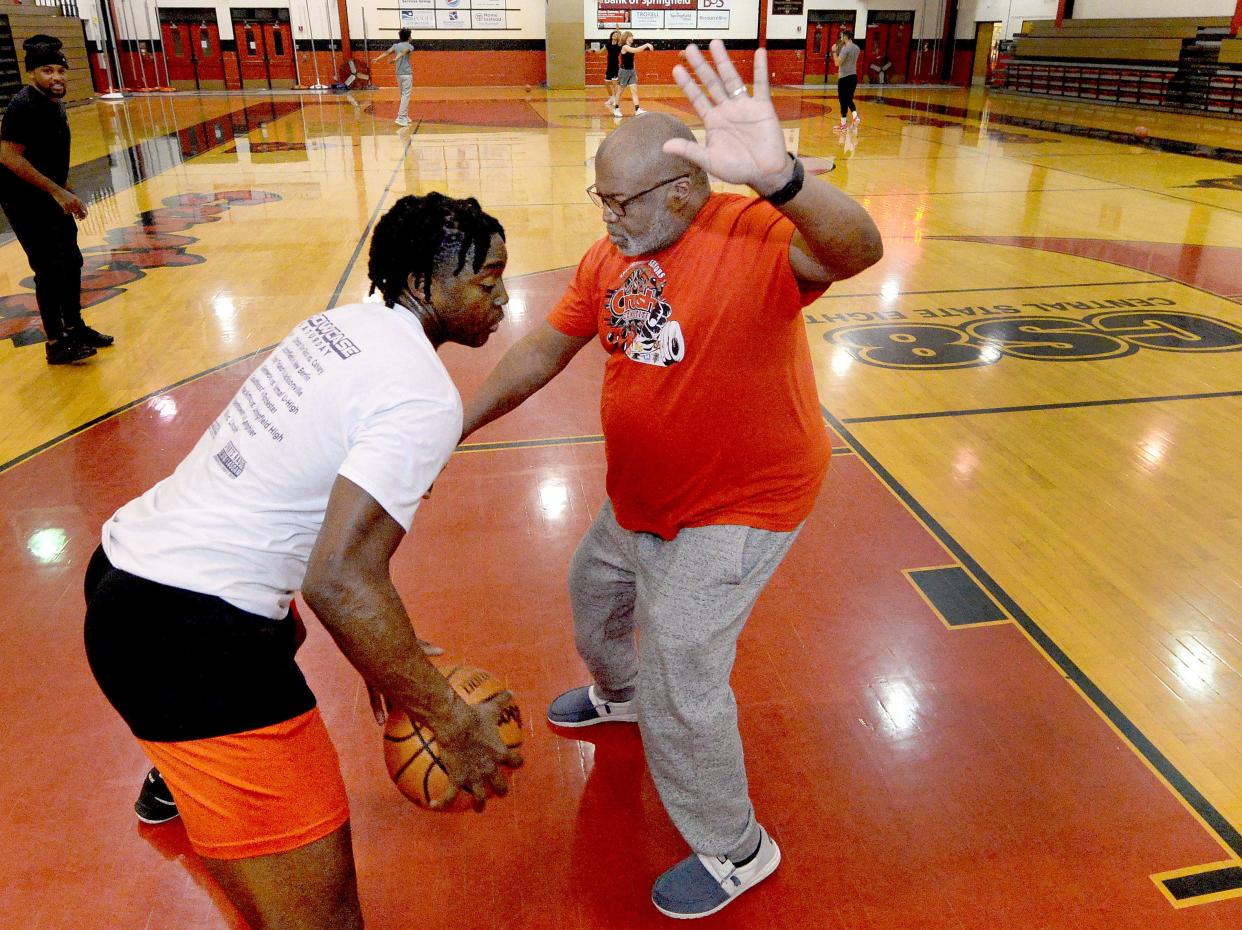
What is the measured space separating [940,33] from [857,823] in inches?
1346

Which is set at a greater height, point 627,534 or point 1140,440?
point 627,534

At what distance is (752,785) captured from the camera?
2832 millimetres

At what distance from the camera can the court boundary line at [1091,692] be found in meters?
2.66

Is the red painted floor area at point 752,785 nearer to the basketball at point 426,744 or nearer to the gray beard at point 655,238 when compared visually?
the basketball at point 426,744

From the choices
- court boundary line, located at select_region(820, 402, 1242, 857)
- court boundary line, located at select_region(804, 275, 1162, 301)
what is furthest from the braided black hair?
court boundary line, located at select_region(804, 275, 1162, 301)

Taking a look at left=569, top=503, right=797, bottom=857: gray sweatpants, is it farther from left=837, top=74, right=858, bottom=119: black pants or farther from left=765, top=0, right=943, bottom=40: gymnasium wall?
left=765, top=0, right=943, bottom=40: gymnasium wall

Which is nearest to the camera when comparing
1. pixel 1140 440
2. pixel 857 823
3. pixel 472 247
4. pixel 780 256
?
pixel 472 247

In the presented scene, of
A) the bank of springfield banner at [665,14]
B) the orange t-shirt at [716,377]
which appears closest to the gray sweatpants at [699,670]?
the orange t-shirt at [716,377]

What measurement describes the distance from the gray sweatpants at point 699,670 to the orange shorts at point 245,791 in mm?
827

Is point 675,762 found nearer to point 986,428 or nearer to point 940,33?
point 986,428

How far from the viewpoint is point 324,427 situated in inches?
66.4

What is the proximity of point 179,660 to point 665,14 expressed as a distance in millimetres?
31780

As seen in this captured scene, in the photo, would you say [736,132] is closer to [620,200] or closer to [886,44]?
[620,200]

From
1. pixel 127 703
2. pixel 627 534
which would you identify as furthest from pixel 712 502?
pixel 127 703
